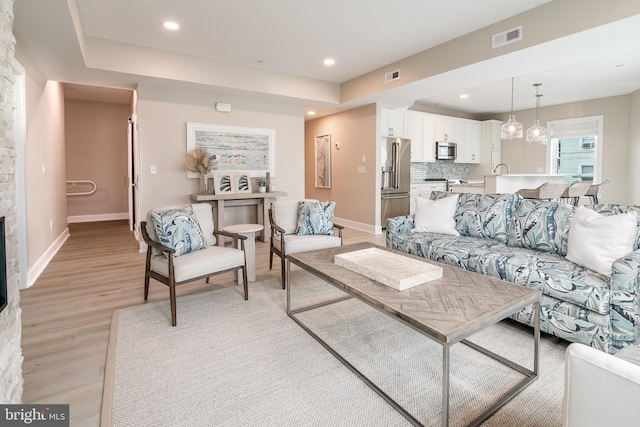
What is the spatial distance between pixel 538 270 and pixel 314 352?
1.58 metres

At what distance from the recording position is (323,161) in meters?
7.42

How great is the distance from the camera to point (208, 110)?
17.0 ft

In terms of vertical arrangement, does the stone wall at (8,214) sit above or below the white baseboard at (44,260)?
above

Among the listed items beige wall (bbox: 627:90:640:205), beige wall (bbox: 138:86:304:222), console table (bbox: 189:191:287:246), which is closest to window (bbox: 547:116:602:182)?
beige wall (bbox: 627:90:640:205)

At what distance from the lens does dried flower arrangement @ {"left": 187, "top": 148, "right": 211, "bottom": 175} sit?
491cm

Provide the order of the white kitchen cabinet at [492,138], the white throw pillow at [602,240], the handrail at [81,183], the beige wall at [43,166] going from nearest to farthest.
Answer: the white throw pillow at [602,240]
the beige wall at [43,166]
the handrail at [81,183]
the white kitchen cabinet at [492,138]

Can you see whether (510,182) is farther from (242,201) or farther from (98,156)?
(98,156)

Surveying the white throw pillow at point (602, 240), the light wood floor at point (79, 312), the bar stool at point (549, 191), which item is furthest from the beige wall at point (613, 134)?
the white throw pillow at point (602, 240)

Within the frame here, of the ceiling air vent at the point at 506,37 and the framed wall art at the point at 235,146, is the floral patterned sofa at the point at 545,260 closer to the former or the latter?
the ceiling air vent at the point at 506,37

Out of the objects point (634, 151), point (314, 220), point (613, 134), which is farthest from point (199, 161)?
point (613, 134)

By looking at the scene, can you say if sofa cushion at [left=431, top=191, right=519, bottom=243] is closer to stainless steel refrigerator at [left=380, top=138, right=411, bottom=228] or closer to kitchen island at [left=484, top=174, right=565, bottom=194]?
kitchen island at [left=484, top=174, right=565, bottom=194]

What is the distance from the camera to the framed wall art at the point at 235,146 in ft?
16.7

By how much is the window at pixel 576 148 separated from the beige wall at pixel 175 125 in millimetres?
6424

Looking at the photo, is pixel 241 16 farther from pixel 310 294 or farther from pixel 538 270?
pixel 538 270
